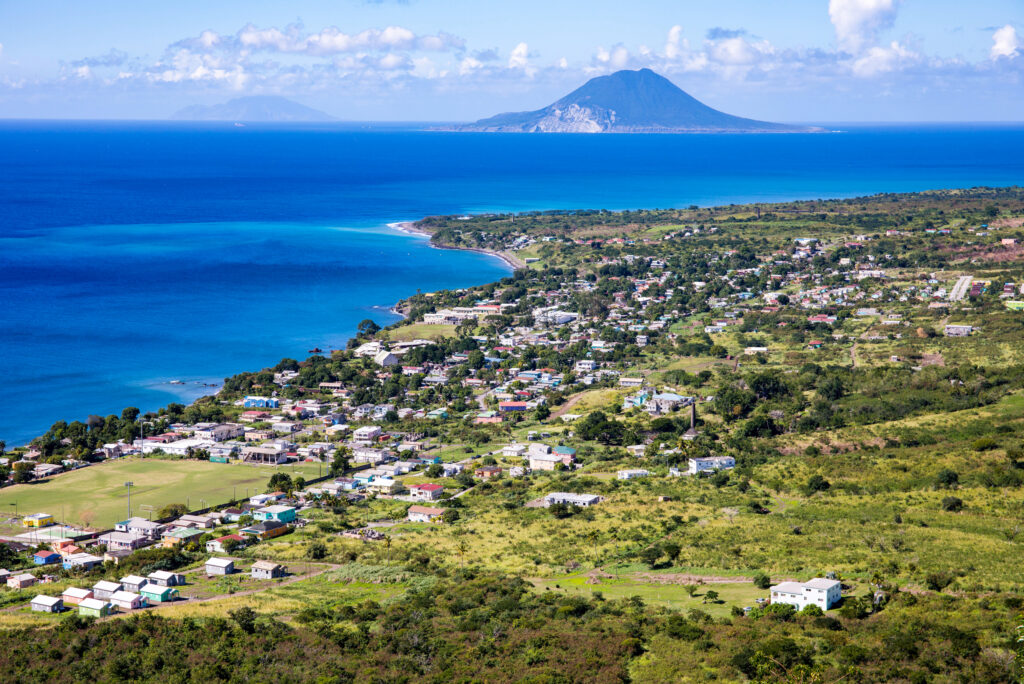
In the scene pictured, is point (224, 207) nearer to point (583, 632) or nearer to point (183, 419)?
point (183, 419)

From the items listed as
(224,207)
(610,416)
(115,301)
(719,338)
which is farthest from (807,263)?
(224,207)

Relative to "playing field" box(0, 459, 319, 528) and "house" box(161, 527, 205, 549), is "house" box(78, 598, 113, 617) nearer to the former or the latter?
"house" box(161, 527, 205, 549)

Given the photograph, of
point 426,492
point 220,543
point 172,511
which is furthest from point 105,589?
point 426,492

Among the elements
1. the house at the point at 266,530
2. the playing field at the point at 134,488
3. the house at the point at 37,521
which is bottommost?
the playing field at the point at 134,488

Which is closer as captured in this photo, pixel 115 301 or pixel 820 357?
pixel 820 357

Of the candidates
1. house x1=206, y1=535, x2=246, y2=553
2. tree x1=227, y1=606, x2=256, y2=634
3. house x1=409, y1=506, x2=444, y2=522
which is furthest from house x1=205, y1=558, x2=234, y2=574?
house x1=409, y1=506, x2=444, y2=522

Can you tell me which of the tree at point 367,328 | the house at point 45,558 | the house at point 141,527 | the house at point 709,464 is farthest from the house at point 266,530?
the tree at point 367,328

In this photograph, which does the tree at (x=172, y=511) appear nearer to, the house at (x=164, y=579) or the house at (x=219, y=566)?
the house at (x=219, y=566)
